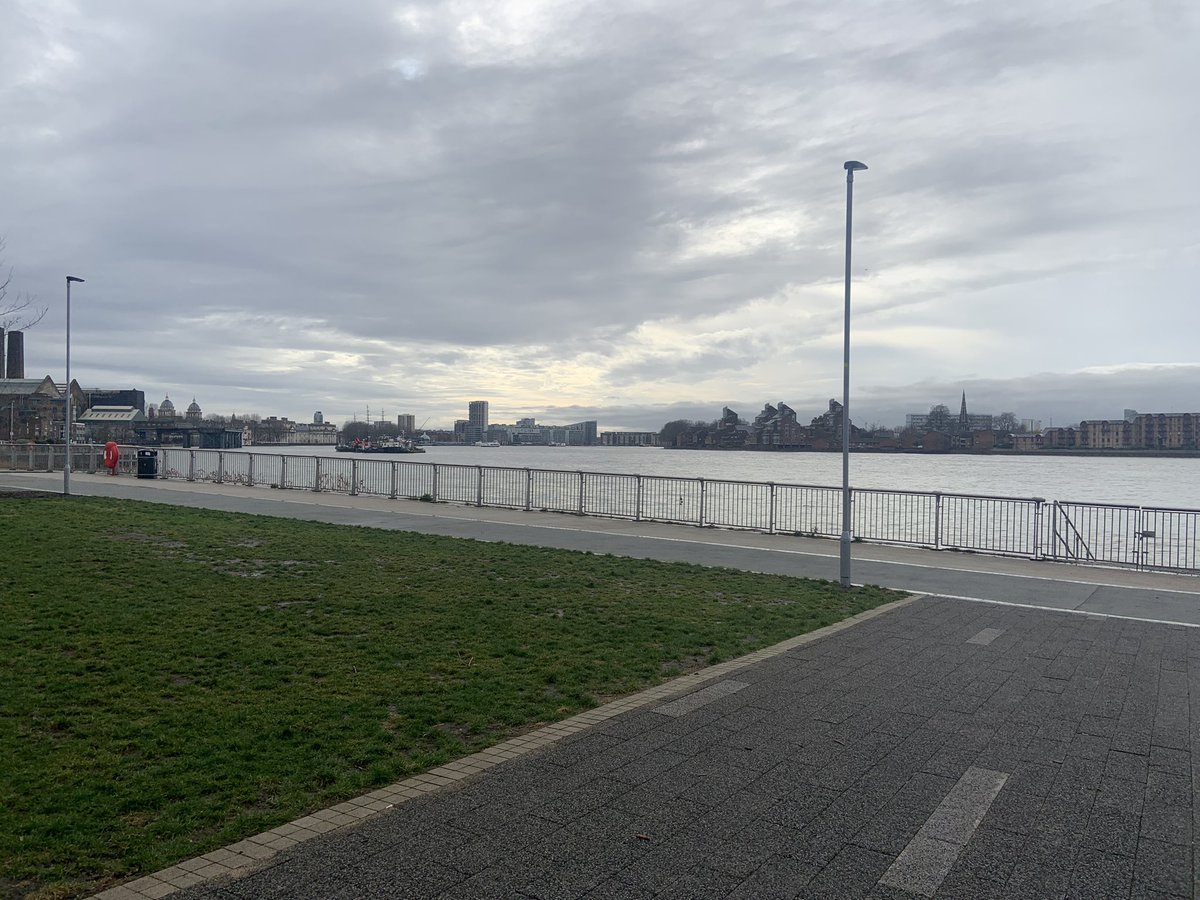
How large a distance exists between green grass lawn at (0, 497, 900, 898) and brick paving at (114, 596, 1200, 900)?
0.44m

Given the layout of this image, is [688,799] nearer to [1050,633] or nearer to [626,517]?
[1050,633]

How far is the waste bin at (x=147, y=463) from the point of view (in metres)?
34.0

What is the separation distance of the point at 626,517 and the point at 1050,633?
44.0ft

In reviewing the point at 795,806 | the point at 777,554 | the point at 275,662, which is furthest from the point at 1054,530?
the point at 275,662

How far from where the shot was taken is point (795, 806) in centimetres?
459

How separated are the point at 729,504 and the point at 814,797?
18.9 meters

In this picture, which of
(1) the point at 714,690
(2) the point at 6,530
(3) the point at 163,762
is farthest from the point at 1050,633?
(2) the point at 6,530

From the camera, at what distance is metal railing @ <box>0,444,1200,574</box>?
17.2m

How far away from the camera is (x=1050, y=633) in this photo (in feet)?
31.1

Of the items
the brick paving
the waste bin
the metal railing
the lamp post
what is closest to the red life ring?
the waste bin

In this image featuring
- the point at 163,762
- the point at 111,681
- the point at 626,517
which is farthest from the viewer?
the point at 626,517

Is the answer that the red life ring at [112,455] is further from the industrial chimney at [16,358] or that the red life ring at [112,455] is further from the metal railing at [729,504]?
the industrial chimney at [16,358]

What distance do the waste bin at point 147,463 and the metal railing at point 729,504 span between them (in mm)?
416

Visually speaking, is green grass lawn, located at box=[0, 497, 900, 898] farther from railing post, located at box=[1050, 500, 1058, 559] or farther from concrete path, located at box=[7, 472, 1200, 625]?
railing post, located at box=[1050, 500, 1058, 559]
